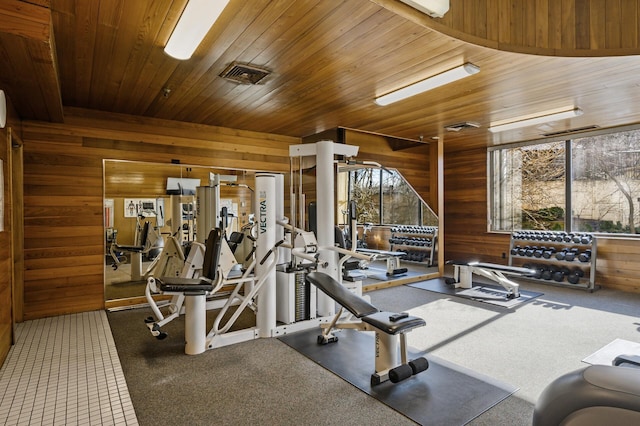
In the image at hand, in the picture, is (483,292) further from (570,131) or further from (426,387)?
(426,387)

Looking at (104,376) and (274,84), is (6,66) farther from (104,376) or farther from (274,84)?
(104,376)

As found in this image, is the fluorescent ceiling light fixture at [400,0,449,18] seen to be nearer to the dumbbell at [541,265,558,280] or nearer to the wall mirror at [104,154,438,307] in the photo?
the wall mirror at [104,154,438,307]

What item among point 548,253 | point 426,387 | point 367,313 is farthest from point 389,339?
point 548,253

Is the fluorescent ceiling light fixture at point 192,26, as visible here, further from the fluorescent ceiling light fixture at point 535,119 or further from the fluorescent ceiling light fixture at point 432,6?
the fluorescent ceiling light fixture at point 535,119

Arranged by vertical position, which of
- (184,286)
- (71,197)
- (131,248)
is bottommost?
(184,286)

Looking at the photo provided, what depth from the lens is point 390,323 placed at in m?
2.45

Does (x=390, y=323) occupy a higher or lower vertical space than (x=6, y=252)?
lower

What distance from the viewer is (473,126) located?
5.28 meters

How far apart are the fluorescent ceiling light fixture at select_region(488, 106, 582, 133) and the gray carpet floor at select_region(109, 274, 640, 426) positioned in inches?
92.2

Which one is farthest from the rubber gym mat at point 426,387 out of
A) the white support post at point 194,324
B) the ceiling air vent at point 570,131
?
the ceiling air vent at point 570,131

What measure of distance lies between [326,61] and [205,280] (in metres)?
2.07

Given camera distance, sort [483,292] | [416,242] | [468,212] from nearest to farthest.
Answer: [483,292]
[416,242]
[468,212]

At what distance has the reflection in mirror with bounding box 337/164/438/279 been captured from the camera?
6.70 m

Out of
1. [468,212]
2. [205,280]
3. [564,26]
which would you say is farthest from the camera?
[468,212]
